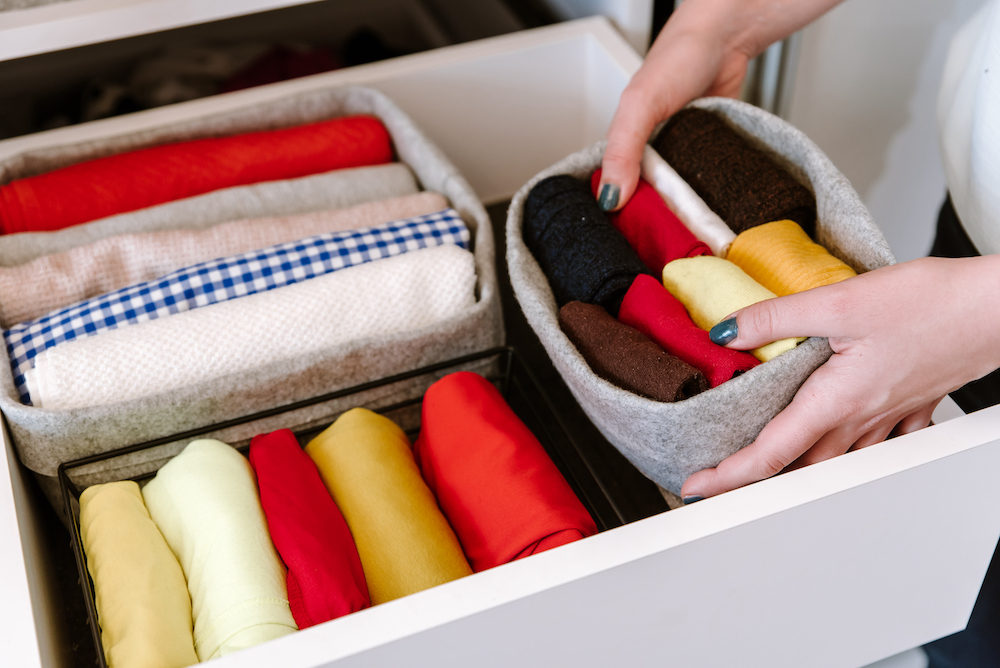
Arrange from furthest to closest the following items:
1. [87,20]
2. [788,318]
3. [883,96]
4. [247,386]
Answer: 1. [883,96]
2. [87,20]
3. [247,386]
4. [788,318]

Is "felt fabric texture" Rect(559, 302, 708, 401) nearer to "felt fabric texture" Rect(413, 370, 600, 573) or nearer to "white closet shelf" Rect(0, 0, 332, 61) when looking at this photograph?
"felt fabric texture" Rect(413, 370, 600, 573)

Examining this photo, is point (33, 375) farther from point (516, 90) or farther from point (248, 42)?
point (248, 42)

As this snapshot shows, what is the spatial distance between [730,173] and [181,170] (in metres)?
0.47

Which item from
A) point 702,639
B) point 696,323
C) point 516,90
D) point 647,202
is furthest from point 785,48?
point 702,639

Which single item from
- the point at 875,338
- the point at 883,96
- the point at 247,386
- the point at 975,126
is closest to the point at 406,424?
the point at 247,386

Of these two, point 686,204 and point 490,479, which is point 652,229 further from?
point 490,479

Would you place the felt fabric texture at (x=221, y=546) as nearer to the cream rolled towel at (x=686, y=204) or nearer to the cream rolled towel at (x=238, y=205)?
the cream rolled towel at (x=238, y=205)

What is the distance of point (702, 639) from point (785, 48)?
0.67m

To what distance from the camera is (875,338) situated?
0.47 metres

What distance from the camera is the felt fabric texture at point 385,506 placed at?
490 mm

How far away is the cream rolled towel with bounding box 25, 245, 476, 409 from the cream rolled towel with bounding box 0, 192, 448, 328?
8 cm

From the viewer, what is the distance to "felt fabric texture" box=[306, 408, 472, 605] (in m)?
0.49

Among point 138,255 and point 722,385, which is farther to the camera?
point 138,255

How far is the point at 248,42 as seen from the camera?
119 cm
